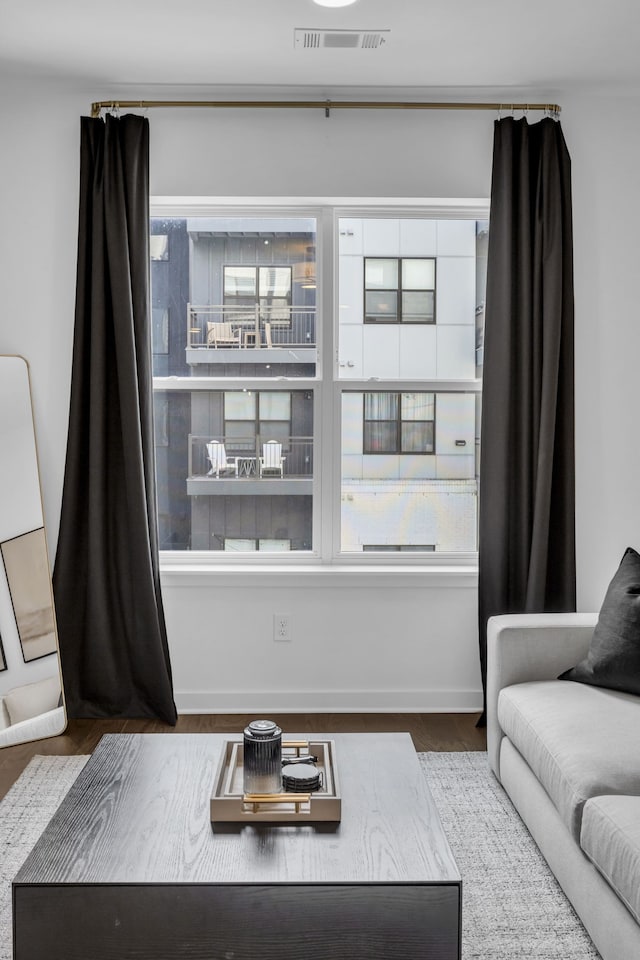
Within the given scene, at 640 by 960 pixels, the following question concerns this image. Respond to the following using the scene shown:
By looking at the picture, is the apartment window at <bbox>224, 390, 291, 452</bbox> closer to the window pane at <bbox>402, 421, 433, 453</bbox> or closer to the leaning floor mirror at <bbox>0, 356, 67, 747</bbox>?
the window pane at <bbox>402, 421, 433, 453</bbox>

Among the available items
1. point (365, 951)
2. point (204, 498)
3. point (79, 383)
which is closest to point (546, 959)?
point (365, 951)

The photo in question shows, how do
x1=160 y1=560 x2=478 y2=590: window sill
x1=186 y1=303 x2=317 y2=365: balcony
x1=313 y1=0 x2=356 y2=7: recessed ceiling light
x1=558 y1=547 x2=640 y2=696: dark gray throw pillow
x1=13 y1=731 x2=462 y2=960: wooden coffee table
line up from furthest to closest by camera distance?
x1=186 y1=303 x2=317 y2=365: balcony < x1=160 y1=560 x2=478 y2=590: window sill < x1=313 y1=0 x2=356 y2=7: recessed ceiling light < x1=558 y1=547 x2=640 y2=696: dark gray throw pillow < x1=13 y1=731 x2=462 y2=960: wooden coffee table

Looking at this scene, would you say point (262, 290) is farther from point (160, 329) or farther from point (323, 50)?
point (323, 50)

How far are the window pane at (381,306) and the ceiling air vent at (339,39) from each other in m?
1.02

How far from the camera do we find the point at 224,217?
3803 millimetres

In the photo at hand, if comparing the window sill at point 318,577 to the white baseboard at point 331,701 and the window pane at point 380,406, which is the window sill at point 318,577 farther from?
the window pane at point 380,406

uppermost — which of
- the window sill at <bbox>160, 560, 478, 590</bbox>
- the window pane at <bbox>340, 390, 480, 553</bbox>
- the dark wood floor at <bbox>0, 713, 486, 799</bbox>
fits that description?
the window pane at <bbox>340, 390, 480, 553</bbox>

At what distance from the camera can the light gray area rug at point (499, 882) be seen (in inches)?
80.4

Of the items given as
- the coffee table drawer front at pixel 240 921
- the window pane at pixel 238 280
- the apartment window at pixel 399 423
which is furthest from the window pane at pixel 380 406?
the coffee table drawer front at pixel 240 921

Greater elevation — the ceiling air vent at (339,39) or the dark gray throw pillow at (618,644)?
the ceiling air vent at (339,39)

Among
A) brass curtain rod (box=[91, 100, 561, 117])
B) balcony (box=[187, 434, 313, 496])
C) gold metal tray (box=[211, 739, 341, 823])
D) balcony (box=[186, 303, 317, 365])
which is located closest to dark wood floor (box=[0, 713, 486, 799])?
balcony (box=[187, 434, 313, 496])

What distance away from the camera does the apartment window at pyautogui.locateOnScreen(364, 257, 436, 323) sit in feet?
12.4

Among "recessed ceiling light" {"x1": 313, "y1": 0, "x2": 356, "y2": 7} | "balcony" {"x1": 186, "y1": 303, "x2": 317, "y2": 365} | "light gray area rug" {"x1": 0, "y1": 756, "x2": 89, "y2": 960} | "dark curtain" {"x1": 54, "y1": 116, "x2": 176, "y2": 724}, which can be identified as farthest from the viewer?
"balcony" {"x1": 186, "y1": 303, "x2": 317, "y2": 365}

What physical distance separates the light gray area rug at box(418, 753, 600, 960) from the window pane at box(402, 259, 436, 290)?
6.81 ft
